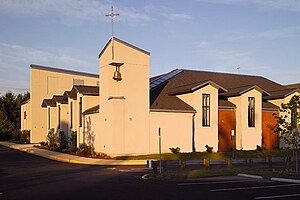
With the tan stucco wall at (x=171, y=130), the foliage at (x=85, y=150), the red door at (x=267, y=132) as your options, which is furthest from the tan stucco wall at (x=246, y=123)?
the foliage at (x=85, y=150)

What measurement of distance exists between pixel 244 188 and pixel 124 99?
17449mm

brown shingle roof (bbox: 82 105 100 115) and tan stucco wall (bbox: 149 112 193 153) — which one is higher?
brown shingle roof (bbox: 82 105 100 115)

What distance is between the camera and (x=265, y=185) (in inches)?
621

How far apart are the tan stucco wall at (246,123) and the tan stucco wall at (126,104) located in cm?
962

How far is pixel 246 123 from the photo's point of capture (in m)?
37.4

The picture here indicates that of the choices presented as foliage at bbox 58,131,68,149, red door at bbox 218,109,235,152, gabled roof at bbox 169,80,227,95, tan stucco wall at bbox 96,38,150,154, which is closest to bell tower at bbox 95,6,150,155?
tan stucco wall at bbox 96,38,150,154

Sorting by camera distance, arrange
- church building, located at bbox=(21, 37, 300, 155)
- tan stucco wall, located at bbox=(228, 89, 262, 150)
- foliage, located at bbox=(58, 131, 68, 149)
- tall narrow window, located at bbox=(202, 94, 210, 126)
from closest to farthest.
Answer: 1. church building, located at bbox=(21, 37, 300, 155)
2. tall narrow window, located at bbox=(202, 94, 210, 126)
3. tan stucco wall, located at bbox=(228, 89, 262, 150)
4. foliage, located at bbox=(58, 131, 68, 149)

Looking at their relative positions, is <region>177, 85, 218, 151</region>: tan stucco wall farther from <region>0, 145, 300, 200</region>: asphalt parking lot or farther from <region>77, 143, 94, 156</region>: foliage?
<region>0, 145, 300, 200</region>: asphalt parking lot


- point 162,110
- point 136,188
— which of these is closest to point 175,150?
point 162,110

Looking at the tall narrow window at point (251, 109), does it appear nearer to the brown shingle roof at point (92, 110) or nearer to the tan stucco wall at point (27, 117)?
the brown shingle roof at point (92, 110)

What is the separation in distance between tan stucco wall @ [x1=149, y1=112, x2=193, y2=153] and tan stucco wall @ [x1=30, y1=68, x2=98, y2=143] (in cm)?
2828

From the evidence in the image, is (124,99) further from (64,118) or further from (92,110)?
(64,118)

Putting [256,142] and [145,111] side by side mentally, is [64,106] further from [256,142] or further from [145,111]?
[256,142]

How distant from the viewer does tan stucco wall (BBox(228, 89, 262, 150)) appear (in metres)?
37.2
